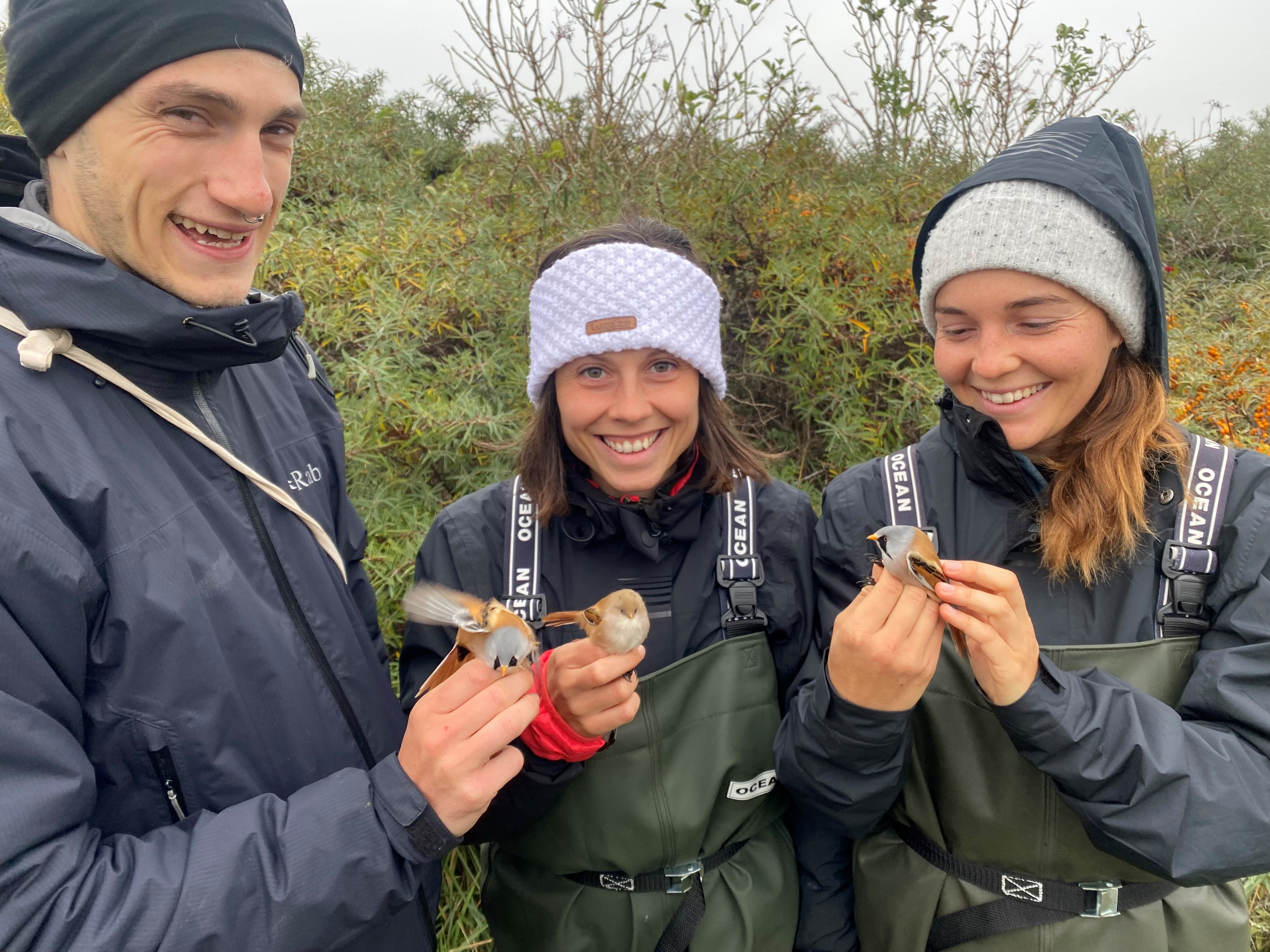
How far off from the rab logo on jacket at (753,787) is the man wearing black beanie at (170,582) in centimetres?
79

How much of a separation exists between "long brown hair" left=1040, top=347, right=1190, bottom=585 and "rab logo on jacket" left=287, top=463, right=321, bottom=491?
206 centimetres

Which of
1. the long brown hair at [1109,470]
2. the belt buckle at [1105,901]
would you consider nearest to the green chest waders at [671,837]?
the belt buckle at [1105,901]

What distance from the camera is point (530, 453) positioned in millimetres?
2588

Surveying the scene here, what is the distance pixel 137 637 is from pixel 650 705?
127 cm

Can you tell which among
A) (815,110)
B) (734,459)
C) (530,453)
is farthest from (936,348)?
(815,110)

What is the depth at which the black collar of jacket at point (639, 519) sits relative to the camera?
7.93ft

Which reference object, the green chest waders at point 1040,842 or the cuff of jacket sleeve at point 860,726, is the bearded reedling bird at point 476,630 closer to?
the cuff of jacket sleeve at point 860,726

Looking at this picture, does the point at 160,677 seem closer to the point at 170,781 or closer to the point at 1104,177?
the point at 170,781

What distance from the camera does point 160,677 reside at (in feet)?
5.12

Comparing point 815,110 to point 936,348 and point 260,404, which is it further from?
point 260,404

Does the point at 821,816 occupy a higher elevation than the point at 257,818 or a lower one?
lower

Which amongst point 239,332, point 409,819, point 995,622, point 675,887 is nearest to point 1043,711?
point 995,622

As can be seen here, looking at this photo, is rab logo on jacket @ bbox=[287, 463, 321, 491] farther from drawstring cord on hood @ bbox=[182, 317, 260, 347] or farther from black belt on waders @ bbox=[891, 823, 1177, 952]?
black belt on waders @ bbox=[891, 823, 1177, 952]

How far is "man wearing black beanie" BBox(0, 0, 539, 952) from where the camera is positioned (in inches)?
54.8
